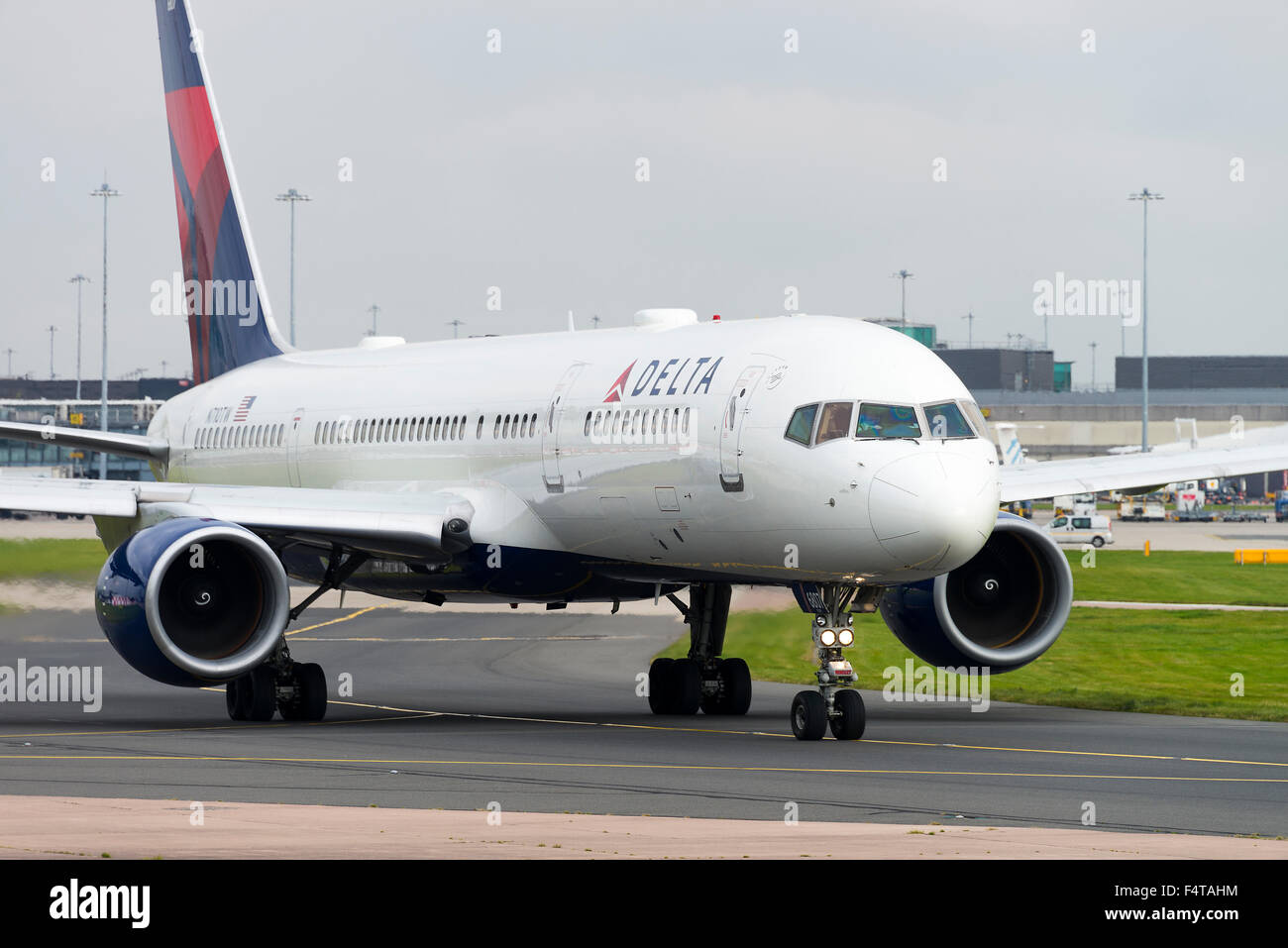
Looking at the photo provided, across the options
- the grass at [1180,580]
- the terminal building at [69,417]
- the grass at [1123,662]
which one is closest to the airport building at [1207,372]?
the terminal building at [69,417]

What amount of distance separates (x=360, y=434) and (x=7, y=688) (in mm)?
6945

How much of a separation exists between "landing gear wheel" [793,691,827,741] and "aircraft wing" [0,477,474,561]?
5.86 meters

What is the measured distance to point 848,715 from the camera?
22703 millimetres

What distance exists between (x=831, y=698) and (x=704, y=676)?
5491 mm

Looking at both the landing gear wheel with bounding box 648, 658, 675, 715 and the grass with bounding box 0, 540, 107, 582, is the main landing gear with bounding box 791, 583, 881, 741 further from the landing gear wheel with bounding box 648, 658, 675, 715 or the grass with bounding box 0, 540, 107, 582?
the grass with bounding box 0, 540, 107, 582

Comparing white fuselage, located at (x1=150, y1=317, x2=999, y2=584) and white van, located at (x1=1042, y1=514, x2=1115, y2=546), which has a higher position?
white fuselage, located at (x1=150, y1=317, x2=999, y2=584)

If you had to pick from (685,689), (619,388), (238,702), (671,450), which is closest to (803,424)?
(671,450)

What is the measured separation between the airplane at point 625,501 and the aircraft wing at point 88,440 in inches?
3.7

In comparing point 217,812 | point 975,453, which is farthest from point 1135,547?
point 217,812

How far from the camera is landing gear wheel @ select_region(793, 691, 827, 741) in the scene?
22641 mm

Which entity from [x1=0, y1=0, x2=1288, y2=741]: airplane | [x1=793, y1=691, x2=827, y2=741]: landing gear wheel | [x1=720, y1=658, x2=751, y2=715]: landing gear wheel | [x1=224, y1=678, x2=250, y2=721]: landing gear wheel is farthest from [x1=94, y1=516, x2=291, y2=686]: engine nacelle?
[x1=720, y1=658, x2=751, y2=715]: landing gear wheel

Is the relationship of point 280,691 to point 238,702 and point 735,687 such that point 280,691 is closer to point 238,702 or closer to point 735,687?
point 238,702

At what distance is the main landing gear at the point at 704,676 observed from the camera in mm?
27922

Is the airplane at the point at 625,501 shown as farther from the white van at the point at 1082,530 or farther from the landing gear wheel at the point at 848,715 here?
the white van at the point at 1082,530
